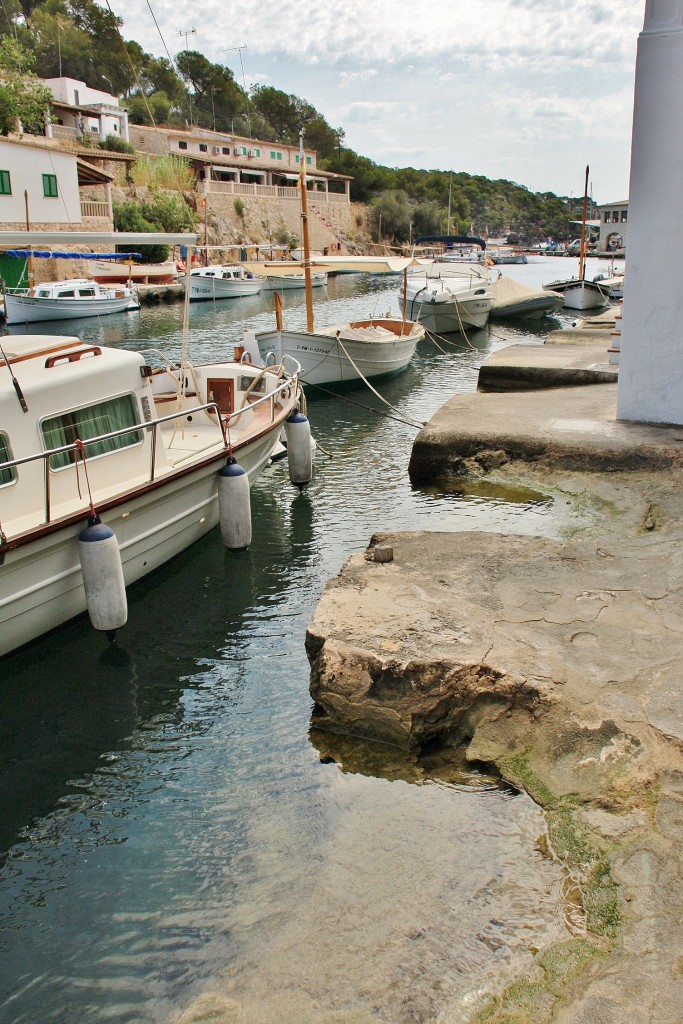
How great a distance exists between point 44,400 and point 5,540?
180 centimetres

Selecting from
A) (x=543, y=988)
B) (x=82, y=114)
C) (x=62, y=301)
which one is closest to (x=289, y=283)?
(x=82, y=114)

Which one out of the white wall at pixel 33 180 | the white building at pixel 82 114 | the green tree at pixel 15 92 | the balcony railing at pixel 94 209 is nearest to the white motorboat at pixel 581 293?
the white wall at pixel 33 180

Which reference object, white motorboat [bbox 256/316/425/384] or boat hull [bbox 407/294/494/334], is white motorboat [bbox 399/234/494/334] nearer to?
boat hull [bbox 407/294/494/334]

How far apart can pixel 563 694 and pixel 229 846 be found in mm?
2430

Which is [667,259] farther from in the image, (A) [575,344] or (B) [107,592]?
(A) [575,344]

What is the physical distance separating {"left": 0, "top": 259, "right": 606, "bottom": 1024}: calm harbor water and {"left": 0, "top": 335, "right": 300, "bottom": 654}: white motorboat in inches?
25.3

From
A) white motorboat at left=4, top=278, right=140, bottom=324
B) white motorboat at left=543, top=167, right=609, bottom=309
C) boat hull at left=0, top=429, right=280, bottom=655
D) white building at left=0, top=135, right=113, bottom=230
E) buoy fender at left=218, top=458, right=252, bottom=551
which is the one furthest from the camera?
white motorboat at left=543, top=167, right=609, bottom=309

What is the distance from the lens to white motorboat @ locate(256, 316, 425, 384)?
21016 millimetres

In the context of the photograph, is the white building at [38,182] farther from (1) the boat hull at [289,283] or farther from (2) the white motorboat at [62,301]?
(1) the boat hull at [289,283]

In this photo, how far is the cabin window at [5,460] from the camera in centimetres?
830

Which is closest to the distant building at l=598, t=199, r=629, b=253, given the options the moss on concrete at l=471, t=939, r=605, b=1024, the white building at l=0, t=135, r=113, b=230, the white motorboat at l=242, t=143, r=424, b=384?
the white building at l=0, t=135, r=113, b=230

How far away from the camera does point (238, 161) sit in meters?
74.8

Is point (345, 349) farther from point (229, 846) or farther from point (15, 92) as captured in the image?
point (15, 92)

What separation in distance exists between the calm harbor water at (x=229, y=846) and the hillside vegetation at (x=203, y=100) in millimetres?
72017
